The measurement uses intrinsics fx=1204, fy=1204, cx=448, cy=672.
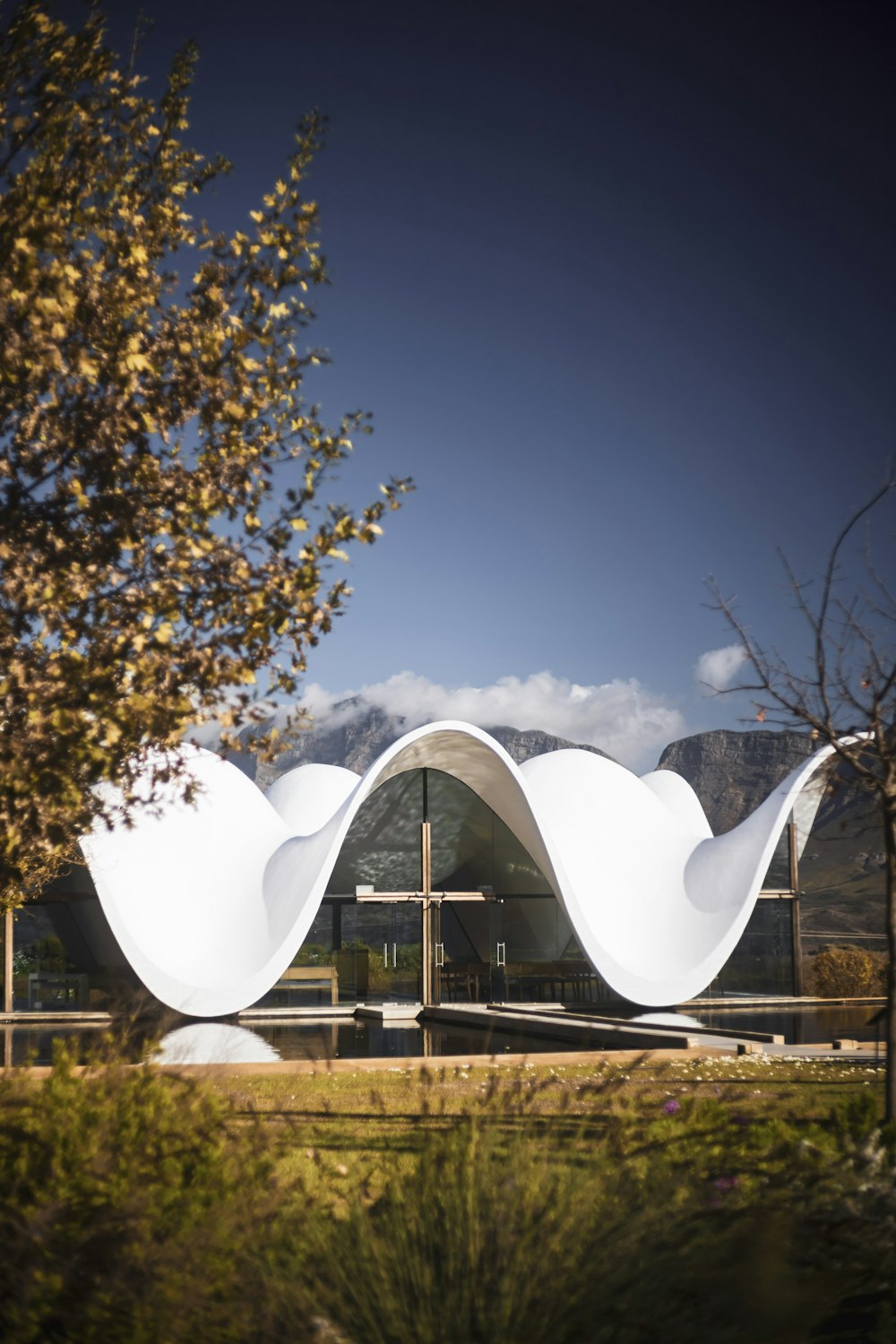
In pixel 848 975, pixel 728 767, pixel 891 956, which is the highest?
pixel 728 767

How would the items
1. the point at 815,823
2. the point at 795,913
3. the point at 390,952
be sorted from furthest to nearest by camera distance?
A: 1. the point at 815,823
2. the point at 390,952
3. the point at 795,913

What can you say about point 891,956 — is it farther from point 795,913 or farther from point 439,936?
point 439,936

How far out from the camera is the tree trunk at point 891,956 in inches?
221

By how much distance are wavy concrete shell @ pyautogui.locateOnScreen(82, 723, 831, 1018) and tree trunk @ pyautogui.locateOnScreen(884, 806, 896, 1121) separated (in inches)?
448

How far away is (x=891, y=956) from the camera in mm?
5848

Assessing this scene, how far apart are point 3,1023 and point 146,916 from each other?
3016 millimetres

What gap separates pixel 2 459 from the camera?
4.12m

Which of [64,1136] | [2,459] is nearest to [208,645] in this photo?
[2,459]

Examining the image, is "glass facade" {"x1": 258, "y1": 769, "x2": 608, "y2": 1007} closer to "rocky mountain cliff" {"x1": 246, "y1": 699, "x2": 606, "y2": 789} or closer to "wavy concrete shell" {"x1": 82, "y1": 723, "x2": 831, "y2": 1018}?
"wavy concrete shell" {"x1": 82, "y1": 723, "x2": 831, "y2": 1018}

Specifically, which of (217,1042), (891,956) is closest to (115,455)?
(891,956)

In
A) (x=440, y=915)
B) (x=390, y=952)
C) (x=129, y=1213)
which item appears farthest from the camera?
(x=390, y=952)

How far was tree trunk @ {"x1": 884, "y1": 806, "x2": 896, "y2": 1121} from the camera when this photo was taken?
5617 millimetres

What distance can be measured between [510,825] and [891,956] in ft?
60.2

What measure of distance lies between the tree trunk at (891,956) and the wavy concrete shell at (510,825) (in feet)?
37.3
